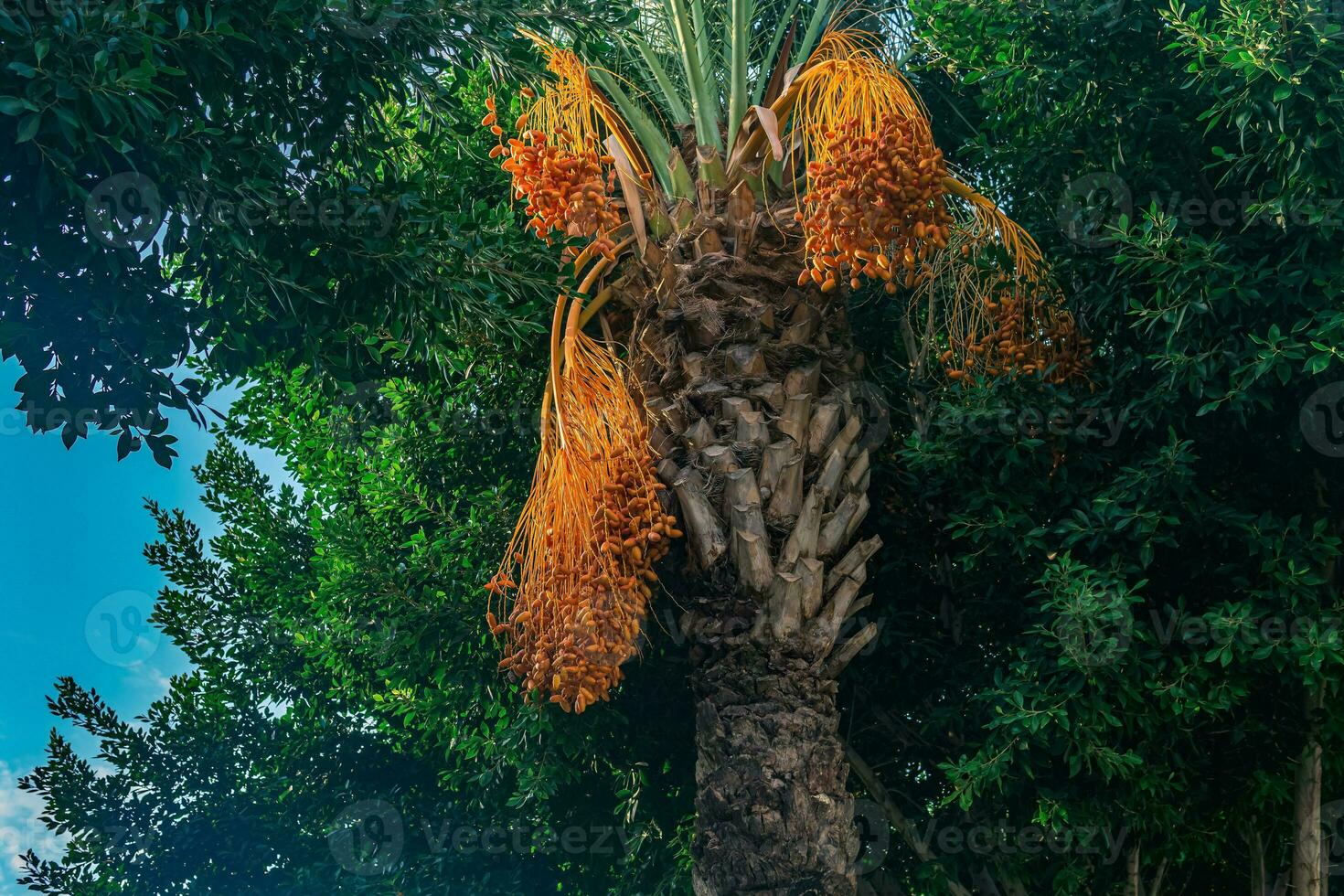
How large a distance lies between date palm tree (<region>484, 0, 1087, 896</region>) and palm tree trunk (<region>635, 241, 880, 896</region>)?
0.01 meters

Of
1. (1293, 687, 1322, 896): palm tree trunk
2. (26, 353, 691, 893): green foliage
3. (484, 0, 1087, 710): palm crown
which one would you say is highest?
(484, 0, 1087, 710): palm crown

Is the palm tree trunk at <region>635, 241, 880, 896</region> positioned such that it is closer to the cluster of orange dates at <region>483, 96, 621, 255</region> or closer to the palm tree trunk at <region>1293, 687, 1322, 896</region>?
the cluster of orange dates at <region>483, 96, 621, 255</region>

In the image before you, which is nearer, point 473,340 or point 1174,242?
point 1174,242

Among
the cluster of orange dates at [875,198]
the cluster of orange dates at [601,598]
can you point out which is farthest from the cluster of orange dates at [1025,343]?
the cluster of orange dates at [601,598]

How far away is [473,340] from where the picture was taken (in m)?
9.00

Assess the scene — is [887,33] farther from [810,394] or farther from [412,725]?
[412,725]

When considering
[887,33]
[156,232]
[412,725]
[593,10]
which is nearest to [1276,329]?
[887,33]

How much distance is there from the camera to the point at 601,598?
6695 mm

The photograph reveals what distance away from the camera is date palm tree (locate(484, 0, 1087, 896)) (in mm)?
6809

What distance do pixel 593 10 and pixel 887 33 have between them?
6.62ft

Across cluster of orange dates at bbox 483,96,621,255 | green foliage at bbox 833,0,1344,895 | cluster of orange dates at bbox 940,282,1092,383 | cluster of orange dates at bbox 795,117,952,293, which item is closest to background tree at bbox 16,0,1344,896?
green foliage at bbox 833,0,1344,895

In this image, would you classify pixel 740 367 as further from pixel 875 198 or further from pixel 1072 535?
pixel 1072 535

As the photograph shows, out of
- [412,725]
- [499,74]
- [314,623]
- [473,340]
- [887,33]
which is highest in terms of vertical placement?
[499,74]

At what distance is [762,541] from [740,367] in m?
1.07
